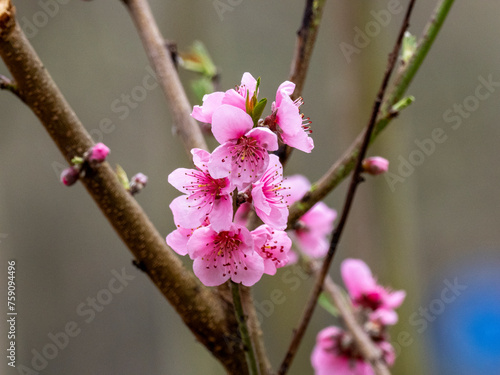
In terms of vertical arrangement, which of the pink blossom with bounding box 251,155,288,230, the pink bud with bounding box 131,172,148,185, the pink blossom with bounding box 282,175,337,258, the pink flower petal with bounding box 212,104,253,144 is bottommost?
the pink blossom with bounding box 251,155,288,230

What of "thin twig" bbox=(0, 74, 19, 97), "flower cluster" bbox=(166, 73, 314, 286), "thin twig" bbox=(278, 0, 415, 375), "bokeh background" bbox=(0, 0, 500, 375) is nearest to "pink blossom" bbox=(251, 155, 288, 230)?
"flower cluster" bbox=(166, 73, 314, 286)

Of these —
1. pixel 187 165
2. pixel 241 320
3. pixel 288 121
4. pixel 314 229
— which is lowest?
pixel 241 320

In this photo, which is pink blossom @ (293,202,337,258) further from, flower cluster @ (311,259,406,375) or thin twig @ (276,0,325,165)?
thin twig @ (276,0,325,165)

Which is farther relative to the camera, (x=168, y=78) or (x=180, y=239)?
(x=168, y=78)

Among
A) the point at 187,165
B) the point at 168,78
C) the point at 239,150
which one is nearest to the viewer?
the point at 239,150

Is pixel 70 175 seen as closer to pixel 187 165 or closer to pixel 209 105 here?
pixel 209 105

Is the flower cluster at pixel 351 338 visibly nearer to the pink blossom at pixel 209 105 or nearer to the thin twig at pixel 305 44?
the thin twig at pixel 305 44

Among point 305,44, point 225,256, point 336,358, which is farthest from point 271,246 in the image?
point 336,358

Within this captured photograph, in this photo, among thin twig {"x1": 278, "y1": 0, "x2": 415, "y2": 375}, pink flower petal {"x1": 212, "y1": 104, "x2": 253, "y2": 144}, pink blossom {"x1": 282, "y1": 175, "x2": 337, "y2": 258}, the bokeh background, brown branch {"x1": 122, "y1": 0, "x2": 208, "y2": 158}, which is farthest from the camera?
the bokeh background
